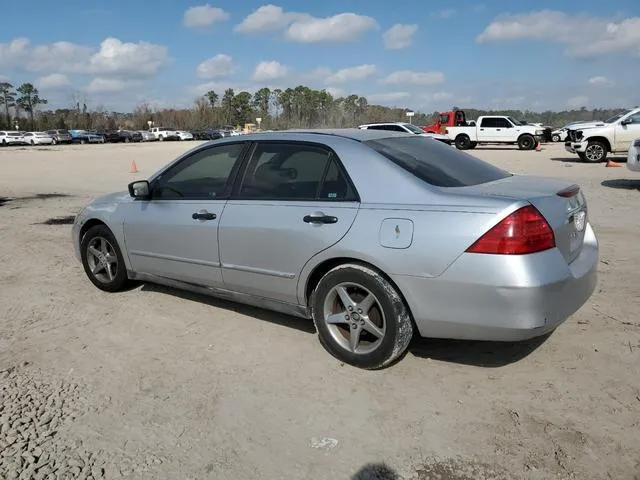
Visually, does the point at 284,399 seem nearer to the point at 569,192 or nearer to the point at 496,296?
the point at 496,296

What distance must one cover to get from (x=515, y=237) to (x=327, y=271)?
1.28 metres

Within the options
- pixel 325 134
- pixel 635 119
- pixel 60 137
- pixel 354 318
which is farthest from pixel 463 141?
pixel 60 137

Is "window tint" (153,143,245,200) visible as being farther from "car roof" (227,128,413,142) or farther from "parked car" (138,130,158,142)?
"parked car" (138,130,158,142)

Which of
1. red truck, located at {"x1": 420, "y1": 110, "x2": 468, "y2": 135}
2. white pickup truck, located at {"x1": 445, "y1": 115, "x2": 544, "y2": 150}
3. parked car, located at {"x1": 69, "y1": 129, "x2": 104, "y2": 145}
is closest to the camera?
white pickup truck, located at {"x1": 445, "y1": 115, "x2": 544, "y2": 150}

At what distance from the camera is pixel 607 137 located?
61.6ft

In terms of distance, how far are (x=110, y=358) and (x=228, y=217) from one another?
132cm

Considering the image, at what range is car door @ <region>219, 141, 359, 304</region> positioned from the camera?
12.1 feet

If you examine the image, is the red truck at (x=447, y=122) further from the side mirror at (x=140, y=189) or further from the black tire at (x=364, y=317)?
the black tire at (x=364, y=317)

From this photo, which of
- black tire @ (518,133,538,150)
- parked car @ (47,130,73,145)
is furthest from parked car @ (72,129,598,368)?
parked car @ (47,130,73,145)

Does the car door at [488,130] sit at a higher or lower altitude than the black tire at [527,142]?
higher

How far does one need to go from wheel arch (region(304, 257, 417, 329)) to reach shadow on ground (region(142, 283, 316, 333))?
1.94ft

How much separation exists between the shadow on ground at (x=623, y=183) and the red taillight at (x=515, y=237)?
35.3 ft

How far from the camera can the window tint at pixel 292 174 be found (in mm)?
3788

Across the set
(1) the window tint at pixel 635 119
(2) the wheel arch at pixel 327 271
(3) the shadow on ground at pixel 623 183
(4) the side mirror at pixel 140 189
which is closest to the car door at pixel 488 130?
(1) the window tint at pixel 635 119
